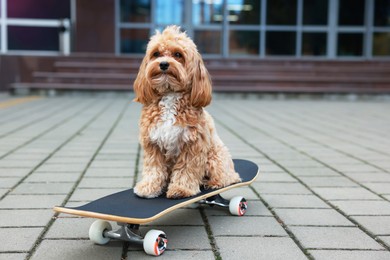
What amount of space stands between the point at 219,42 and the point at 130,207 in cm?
1716

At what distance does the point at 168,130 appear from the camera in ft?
10.2

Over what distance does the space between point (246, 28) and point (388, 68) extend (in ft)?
18.5

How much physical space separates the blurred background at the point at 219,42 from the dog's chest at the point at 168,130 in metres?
11.8

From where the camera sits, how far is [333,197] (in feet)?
13.4

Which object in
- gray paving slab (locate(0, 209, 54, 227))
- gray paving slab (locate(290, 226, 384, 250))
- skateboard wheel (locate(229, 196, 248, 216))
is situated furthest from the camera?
skateboard wheel (locate(229, 196, 248, 216))

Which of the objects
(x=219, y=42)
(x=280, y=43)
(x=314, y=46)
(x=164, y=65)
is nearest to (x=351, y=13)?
(x=314, y=46)

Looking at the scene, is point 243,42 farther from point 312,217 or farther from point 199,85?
point 199,85

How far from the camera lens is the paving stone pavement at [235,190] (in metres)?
2.89

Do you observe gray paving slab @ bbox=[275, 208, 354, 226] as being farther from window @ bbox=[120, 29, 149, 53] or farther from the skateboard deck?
window @ bbox=[120, 29, 149, 53]

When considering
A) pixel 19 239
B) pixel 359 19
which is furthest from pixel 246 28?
pixel 19 239

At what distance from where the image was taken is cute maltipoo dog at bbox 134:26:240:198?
120 inches

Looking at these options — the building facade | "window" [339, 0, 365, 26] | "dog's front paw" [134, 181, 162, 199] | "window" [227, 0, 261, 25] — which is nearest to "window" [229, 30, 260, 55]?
the building facade

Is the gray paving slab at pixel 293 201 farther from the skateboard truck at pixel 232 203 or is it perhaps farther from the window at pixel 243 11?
the window at pixel 243 11

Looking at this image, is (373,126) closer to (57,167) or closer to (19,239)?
(57,167)
